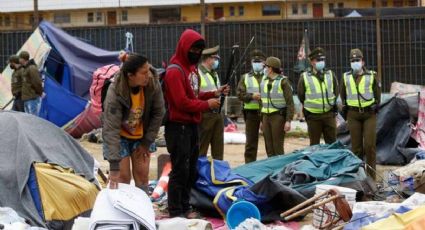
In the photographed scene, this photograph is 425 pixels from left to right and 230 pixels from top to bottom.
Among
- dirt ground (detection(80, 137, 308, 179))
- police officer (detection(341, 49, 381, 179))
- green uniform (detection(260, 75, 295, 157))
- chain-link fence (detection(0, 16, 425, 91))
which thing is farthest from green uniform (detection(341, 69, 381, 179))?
chain-link fence (detection(0, 16, 425, 91))

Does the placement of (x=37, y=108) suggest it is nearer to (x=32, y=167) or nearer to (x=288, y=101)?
(x=288, y=101)

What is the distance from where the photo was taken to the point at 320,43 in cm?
1748

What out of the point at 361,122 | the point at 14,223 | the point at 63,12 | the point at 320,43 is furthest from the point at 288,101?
the point at 63,12

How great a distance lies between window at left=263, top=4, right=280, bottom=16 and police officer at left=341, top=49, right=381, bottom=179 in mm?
29241

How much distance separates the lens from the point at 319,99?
10.4m

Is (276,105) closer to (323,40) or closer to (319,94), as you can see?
(319,94)

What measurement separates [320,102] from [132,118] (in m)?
3.97

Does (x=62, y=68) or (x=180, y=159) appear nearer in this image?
(x=180, y=159)

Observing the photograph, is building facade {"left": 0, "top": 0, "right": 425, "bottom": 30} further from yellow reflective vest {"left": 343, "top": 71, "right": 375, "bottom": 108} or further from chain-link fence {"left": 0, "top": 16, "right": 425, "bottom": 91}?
yellow reflective vest {"left": 343, "top": 71, "right": 375, "bottom": 108}

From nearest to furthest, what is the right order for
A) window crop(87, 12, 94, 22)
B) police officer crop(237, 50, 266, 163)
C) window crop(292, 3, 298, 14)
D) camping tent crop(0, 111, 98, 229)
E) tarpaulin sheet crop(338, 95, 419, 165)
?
camping tent crop(0, 111, 98, 229), police officer crop(237, 50, 266, 163), tarpaulin sheet crop(338, 95, 419, 165), window crop(87, 12, 94, 22), window crop(292, 3, 298, 14)

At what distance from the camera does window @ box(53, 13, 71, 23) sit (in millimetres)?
38531

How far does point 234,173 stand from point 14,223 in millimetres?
2941

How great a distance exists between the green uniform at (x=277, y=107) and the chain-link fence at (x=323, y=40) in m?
6.62

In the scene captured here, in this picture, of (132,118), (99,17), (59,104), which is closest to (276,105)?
(132,118)
